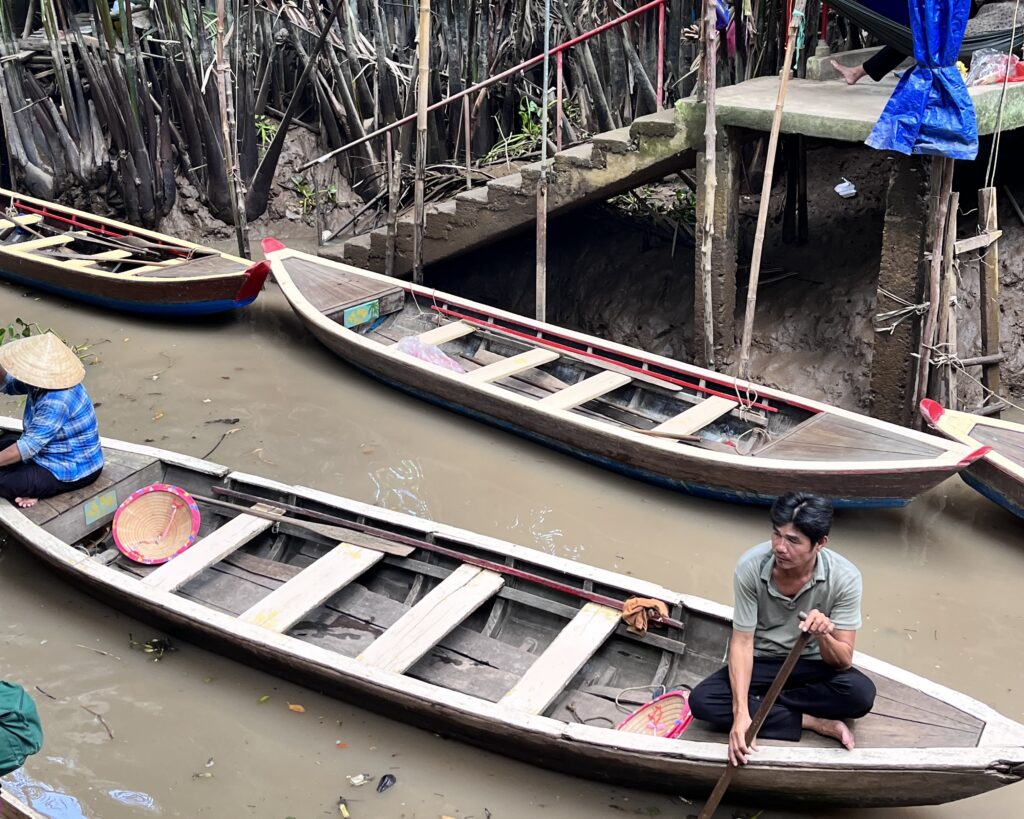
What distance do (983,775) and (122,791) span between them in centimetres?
304

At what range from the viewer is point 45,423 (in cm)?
489

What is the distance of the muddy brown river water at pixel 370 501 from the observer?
3.89 m

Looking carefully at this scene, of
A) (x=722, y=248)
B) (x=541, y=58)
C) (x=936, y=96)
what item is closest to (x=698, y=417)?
(x=722, y=248)

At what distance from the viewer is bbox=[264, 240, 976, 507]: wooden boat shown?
5.29m

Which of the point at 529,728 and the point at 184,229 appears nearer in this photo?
the point at 529,728

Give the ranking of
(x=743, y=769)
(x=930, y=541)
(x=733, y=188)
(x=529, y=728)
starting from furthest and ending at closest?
(x=733, y=188) < (x=930, y=541) < (x=529, y=728) < (x=743, y=769)

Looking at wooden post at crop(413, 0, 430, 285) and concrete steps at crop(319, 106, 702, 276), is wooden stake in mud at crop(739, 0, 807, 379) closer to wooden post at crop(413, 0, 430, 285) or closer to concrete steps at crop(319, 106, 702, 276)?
concrete steps at crop(319, 106, 702, 276)

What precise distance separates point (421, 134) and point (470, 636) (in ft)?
14.3

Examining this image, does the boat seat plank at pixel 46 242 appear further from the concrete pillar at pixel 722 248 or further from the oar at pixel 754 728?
the oar at pixel 754 728

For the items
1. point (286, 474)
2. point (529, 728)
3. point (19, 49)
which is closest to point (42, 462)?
point (286, 474)

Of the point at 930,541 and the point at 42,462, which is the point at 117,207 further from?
the point at 930,541

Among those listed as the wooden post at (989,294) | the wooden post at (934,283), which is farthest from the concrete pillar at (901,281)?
the wooden post at (989,294)

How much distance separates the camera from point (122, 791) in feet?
12.8

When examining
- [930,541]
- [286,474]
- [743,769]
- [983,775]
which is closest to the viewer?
[983,775]
